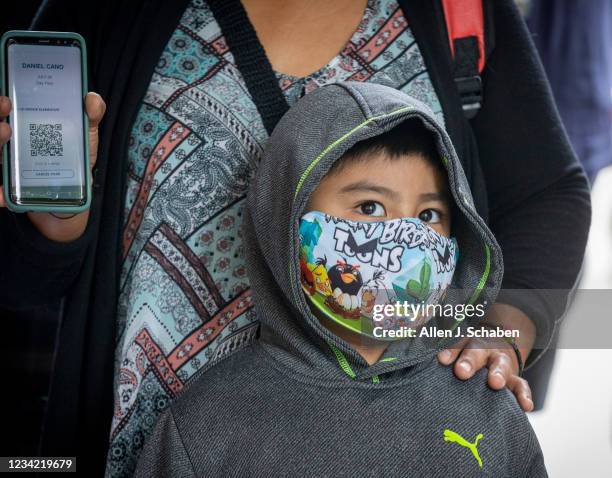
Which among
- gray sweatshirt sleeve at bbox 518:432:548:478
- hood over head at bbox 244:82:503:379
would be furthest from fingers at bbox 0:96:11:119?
gray sweatshirt sleeve at bbox 518:432:548:478

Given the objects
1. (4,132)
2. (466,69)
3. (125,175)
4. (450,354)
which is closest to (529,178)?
(466,69)

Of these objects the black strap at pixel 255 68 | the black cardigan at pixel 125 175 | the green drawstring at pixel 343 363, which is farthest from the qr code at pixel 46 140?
the green drawstring at pixel 343 363

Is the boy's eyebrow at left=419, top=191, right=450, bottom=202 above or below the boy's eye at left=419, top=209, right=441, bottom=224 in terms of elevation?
above

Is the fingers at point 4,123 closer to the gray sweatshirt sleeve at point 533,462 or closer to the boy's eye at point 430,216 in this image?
the boy's eye at point 430,216

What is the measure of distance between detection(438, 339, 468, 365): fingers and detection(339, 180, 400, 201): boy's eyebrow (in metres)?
0.19

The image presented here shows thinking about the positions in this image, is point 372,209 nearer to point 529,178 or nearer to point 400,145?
Result: point 400,145

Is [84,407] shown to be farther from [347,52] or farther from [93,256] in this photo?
[347,52]

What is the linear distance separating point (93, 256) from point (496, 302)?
50 centimetres

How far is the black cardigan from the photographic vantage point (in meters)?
1.03

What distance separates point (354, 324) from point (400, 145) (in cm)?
20

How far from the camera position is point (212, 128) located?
1.03 metres

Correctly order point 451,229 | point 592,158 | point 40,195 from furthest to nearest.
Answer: point 592,158 → point 451,229 → point 40,195

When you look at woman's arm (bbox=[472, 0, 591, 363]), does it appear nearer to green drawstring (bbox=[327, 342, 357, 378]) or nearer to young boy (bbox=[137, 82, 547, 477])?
young boy (bbox=[137, 82, 547, 477])

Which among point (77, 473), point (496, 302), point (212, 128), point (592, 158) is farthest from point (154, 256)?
point (592, 158)
